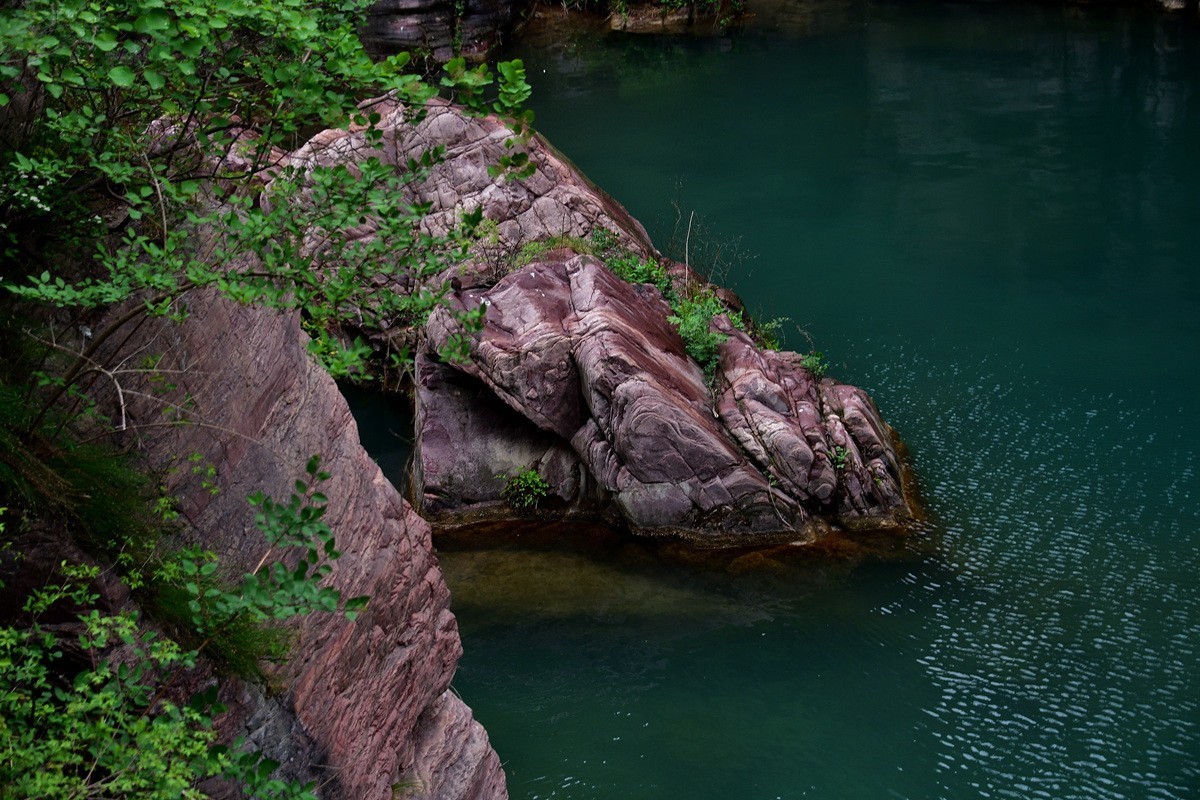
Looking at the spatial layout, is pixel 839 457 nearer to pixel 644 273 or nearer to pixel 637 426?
pixel 637 426

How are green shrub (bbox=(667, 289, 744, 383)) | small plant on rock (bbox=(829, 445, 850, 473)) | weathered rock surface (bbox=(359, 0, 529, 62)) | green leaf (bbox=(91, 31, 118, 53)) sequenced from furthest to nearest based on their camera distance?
weathered rock surface (bbox=(359, 0, 529, 62))
green shrub (bbox=(667, 289, 744, 383))
small plant on rock (bbox=(829, 445, 850, 473))
green leaf (bbox=(91, 31, 118, 53))

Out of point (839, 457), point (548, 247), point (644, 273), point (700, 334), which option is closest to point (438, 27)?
point (548, 247)

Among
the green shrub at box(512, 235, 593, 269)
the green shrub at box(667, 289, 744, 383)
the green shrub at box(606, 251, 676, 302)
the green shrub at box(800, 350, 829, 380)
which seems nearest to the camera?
the green shrub at box(667, 289, 744, 383)

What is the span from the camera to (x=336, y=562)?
630 centimetres

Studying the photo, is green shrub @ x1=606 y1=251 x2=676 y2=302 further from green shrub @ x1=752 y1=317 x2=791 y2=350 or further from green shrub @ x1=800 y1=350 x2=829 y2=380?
green shrub @ x1=800 y1=350 x2=829 y2=380

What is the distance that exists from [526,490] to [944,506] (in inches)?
180

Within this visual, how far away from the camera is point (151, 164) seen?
4465mm

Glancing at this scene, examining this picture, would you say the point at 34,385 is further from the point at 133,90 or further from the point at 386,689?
the point at 386,689

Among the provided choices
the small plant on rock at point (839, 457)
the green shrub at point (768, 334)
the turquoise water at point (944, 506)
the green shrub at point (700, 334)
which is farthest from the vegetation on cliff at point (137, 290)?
the green shrub at point (768, 334)

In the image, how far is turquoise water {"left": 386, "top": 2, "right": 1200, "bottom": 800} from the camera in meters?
9.16

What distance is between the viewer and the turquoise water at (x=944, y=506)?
361 inches

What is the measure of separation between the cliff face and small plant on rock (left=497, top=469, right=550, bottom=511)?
496 cm

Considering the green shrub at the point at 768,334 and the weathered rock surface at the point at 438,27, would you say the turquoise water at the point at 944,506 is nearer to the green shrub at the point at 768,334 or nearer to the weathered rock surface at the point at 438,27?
the green shrub at the point at 768,334

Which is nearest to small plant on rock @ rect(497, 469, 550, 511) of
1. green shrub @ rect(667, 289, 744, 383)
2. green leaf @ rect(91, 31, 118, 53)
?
green shrub @ rect(667, 289, 744, 383)
